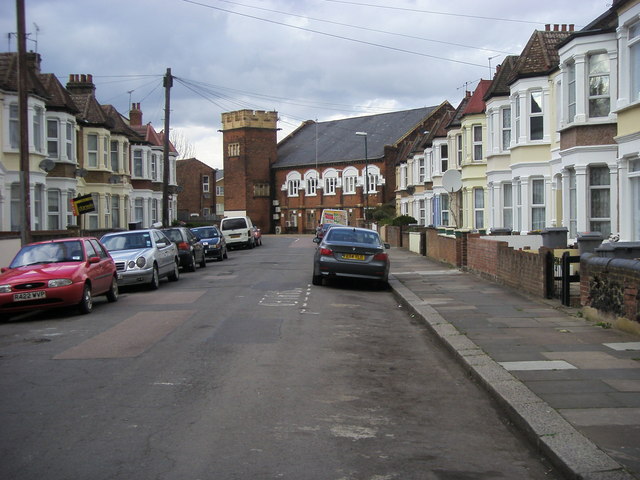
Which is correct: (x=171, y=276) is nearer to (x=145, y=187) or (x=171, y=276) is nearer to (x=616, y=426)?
(x=616, y=426)

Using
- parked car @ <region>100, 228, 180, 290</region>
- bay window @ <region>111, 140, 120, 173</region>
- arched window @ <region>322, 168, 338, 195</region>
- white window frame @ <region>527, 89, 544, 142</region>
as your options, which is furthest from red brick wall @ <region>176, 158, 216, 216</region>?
parked car @ <region>100, 228, 180, 290</region>

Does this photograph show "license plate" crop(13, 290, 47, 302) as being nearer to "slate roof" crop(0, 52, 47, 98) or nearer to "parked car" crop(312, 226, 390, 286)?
"parked car" crop(312, 226, 390, 286)

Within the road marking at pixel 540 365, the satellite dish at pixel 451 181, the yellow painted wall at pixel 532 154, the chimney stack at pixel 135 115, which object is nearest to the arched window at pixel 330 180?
the chimney stack at pixel 135 115

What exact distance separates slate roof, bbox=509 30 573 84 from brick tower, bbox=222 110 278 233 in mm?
69233

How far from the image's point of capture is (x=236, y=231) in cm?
4491

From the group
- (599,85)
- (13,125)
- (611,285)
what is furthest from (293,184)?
(611,285)

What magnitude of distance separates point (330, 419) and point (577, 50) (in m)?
16.1

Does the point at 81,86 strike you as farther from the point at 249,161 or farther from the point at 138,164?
the point at 249,161

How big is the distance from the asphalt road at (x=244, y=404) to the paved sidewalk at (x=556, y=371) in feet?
0.79

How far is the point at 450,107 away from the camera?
277 feet

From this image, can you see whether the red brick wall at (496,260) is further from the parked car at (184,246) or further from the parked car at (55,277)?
the parked car at (184,246)

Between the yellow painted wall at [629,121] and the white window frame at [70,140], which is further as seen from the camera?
the white window frame at [70,140]

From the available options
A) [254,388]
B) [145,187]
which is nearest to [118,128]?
[145,187]

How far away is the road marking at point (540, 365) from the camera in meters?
8.36
